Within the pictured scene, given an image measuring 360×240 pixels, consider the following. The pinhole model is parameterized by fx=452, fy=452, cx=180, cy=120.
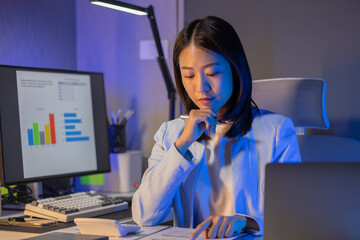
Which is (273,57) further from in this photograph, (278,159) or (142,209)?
(142,209)

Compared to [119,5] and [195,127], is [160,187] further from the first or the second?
[119,5]

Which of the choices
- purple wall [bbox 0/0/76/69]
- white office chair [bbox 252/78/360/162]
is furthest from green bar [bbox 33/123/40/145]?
white office chair [bbox 252/78/360/162]

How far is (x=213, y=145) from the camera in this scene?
1.41m

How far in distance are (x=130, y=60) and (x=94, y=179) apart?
632 millimetres

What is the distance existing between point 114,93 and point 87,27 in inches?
14.9

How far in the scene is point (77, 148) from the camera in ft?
6.00

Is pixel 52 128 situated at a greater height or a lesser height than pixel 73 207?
greater

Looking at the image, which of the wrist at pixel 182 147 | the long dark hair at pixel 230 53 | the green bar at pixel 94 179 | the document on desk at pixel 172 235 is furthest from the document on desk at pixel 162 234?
the green bar at pixel 94 179

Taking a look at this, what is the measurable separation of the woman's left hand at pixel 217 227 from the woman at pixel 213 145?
0.65ft

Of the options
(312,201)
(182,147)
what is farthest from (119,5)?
(312,201)

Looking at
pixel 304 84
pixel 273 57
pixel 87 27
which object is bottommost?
pixel 304 84

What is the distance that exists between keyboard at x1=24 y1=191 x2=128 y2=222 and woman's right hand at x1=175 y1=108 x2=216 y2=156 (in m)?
0.45

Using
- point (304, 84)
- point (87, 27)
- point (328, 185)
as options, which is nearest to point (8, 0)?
point (87, 27)

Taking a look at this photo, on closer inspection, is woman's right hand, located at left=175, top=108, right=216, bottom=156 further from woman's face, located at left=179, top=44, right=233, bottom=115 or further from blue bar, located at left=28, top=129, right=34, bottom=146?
blue bar, located at left=28, top=129, right=34, bottom=146
